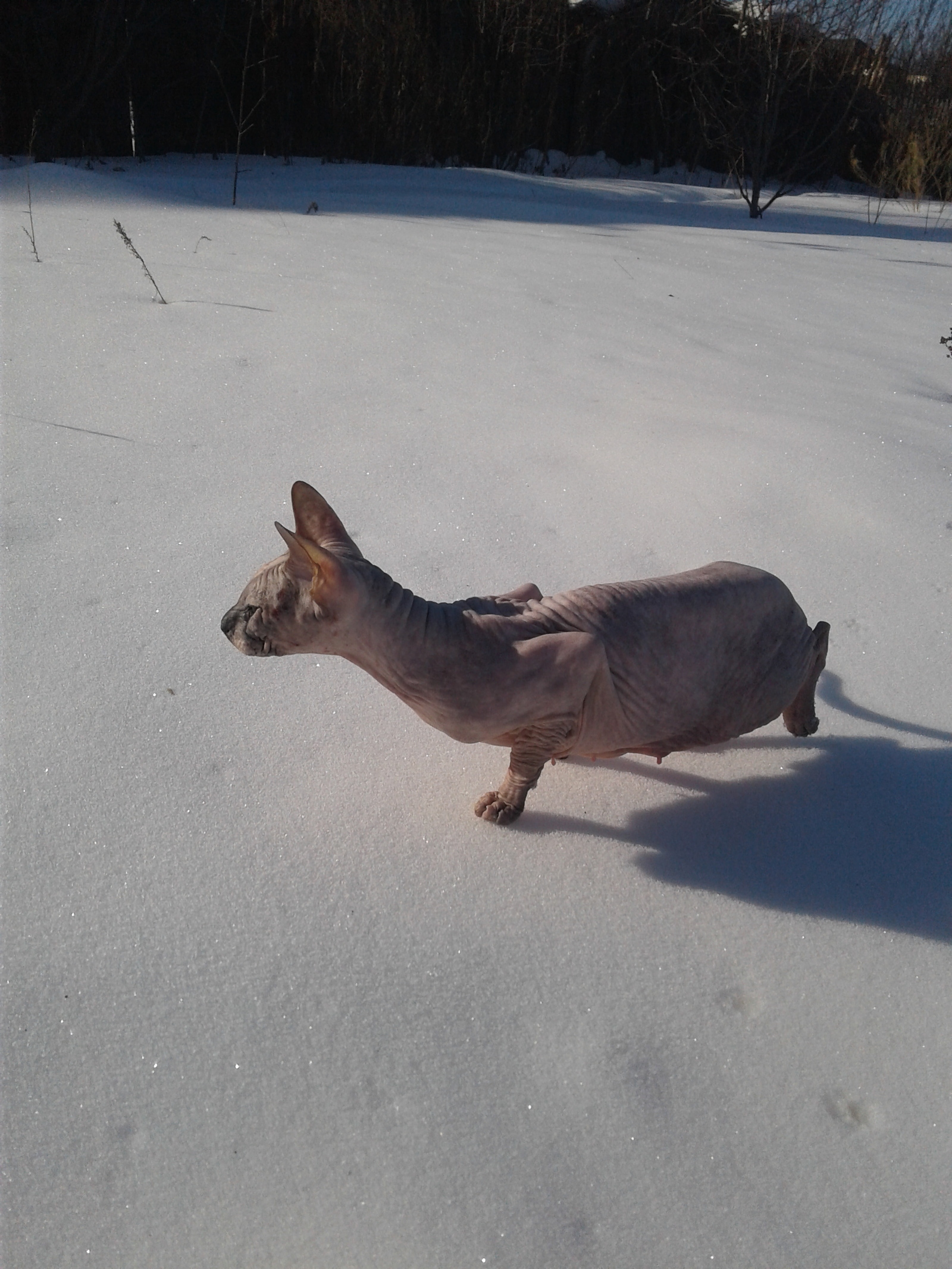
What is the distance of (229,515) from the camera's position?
2504mm

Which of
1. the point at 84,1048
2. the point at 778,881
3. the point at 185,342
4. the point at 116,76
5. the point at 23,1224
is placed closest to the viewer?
the point at 23,1224

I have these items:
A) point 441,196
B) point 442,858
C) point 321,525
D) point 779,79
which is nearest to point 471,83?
point 779,79

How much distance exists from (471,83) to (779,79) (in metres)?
2.88

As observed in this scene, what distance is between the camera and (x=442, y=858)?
5.52ft

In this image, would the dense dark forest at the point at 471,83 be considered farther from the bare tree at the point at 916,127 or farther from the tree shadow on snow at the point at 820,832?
the tree shadow on snow at the point at 820,832

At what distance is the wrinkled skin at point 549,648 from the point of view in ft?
5.09

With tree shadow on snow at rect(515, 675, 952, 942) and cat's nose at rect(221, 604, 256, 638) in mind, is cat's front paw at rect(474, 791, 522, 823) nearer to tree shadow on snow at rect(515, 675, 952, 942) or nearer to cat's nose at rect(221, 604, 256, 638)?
tree shadow on snow at rect(515, 675, 952, 942)

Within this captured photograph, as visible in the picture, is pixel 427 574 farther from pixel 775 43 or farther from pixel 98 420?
pixel 775 43

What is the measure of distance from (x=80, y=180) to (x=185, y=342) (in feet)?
9.58

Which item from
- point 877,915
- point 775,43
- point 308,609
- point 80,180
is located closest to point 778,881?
point 877,915

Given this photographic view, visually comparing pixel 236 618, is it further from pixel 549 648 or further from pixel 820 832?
pixel 820 832

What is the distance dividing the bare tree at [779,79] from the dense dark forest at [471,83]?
0.11 ft

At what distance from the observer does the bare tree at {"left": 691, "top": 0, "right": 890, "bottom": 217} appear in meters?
8.30

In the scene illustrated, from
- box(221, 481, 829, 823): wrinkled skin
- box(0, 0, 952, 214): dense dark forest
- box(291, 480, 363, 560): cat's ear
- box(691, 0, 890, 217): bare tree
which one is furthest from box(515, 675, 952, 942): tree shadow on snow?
box(691, 0, 890, 217): bare tree
